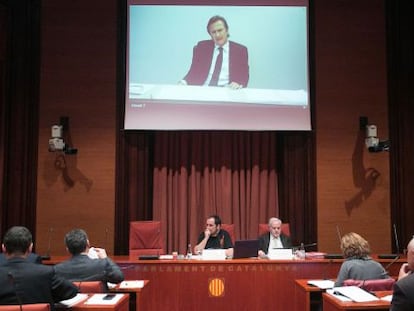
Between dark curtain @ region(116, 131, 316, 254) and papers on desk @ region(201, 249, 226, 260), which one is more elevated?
dark curtain @ region(116, 131, 316, 254)

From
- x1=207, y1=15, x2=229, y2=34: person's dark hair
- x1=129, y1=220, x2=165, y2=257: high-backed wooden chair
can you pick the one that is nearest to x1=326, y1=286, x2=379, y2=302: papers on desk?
x1=129, y1=220, x2=165, y2=257: high-backed wooden chair

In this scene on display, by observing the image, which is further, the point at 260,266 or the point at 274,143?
the point at 274,143

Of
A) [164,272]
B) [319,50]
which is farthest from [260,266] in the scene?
[319,50]

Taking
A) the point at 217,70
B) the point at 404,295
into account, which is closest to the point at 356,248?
the point at 404,295

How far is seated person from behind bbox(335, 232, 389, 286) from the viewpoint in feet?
12.8

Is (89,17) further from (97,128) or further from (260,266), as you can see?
(260,266)

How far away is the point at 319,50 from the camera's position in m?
7.69

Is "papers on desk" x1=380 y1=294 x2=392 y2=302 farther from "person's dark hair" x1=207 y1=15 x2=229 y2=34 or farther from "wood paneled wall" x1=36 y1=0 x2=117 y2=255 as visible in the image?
"person's dark hair" x1=207 y1=15 x2=229 y2=34

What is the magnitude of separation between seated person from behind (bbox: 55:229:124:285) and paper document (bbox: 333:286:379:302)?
164cm

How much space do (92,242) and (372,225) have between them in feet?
13.9

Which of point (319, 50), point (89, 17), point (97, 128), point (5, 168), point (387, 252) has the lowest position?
point (387, 252)

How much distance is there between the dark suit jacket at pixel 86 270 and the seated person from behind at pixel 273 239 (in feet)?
9.38

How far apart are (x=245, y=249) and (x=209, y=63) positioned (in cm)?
295

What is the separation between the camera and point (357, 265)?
3.93 metres
